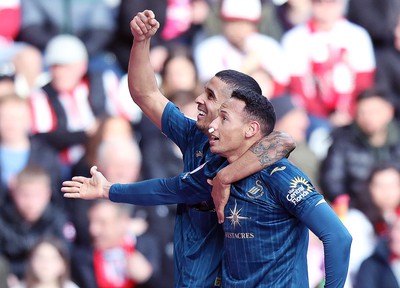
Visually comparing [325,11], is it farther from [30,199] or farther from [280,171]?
[280,171]

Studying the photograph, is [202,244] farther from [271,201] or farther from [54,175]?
[54,175]

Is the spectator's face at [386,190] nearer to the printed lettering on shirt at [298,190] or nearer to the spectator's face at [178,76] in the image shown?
the spectator's face at [178,76]

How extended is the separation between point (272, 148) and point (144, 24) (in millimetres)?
918

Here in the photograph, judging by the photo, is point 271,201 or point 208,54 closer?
point 271,201

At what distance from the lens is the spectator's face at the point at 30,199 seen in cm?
788

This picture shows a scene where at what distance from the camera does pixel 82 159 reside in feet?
26.7

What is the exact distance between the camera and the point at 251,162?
15.0 ft

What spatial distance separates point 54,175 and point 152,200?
3.22 metres

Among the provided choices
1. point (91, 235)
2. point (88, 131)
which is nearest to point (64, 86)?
point (88, 131)

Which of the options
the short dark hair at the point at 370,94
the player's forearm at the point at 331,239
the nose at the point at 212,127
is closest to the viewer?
the player's forearm at the point at 331,239

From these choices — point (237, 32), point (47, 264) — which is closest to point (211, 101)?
point (47, 264)

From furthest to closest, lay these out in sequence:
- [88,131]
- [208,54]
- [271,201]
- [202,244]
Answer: [208,54], [88,131], [202,244], [271,201]

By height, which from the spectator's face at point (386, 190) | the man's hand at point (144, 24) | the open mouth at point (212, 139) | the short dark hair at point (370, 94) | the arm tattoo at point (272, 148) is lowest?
the spectator's face at point (386, 190)

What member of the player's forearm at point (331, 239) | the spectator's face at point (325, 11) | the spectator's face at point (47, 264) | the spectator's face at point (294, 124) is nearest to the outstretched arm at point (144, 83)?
the player's forearm at point (331, 239)
